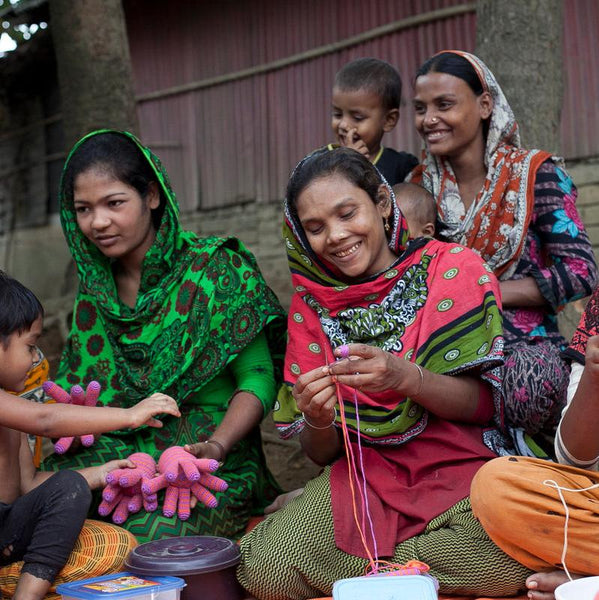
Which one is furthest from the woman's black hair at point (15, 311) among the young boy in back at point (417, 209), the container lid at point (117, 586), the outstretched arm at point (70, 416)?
the young boy in back at point (417, 209)

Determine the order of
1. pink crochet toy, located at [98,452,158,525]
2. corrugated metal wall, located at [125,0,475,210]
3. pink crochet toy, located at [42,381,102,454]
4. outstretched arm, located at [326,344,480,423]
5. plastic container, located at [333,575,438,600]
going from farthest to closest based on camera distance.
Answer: corrugated metal wall, located at [125,0,475,210] < pink crochet toy, located at [42,381,102,454] < pink crochet toy, located at [98,452,158,525] < outstretched arm, located at [326,344,480,423] < plastic container, located at [333,575,438,600]

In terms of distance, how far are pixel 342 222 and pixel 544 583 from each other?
140cm

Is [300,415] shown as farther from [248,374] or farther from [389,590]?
[389,590]

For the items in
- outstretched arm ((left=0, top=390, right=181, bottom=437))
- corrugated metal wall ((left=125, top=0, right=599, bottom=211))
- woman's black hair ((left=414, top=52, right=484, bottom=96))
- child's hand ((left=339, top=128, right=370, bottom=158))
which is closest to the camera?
outstretched arm ((left=0, top=390, right=181, bottom=437))

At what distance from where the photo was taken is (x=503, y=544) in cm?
272

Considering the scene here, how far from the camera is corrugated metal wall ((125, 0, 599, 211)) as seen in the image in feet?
28.9

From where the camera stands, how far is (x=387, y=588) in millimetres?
2443

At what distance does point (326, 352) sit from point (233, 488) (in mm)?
736

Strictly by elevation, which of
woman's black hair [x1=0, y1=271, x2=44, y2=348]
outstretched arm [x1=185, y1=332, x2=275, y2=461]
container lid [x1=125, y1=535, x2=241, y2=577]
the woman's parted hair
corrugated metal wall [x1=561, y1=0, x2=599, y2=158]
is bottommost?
container lid [x1=125, y1=535, x2=241, y2=577]

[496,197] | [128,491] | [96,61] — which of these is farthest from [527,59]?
[128,491]

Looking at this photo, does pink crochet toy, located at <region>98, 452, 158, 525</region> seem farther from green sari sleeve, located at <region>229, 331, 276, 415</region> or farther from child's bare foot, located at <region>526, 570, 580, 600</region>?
child's bare foot, located at <region>526, 570, 580, 600</region>

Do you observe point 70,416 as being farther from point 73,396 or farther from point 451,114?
point 451,114

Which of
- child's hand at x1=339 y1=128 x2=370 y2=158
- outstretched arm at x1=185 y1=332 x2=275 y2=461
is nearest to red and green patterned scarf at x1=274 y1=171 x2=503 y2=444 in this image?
outstretched arm at x1=185 y1=332 x2=275 y2=461

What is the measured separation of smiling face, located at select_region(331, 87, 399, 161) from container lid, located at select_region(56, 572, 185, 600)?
240 cm
